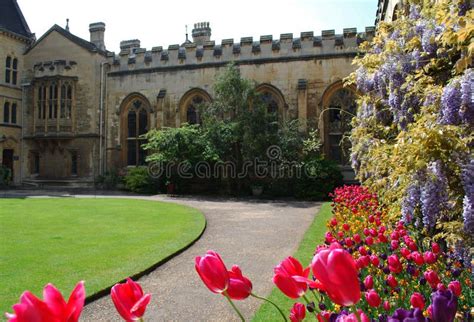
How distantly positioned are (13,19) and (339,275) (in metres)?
33.1

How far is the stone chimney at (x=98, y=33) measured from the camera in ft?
90.1

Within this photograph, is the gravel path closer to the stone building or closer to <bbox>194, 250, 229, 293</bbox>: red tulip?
<bbox>194, 250, 229, 293</bbox>: red tulip

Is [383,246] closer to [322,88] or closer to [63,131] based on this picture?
[322,88]

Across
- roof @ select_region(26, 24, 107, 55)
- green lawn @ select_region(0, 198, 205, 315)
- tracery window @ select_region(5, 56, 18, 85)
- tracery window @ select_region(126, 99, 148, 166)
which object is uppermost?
roof @ select_region(26, 24, 107, 55)

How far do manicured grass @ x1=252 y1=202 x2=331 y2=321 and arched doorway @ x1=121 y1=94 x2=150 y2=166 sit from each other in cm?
1552

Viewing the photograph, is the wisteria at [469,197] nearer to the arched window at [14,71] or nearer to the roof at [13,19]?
the arched window at [14,71]

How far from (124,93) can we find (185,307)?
22400 mm

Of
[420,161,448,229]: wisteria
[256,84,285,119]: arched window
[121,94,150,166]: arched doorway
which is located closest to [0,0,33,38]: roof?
[121,94,150,166]: arched doorway

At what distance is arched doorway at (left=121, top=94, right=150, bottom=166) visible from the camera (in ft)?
83.3

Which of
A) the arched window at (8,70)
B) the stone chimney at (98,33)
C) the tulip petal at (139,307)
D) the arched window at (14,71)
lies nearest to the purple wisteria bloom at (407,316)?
the tulip petal at (139,307)

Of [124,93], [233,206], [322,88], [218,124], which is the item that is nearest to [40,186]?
[124,93]

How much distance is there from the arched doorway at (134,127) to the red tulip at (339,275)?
2496cm

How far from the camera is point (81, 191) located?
76.7ft

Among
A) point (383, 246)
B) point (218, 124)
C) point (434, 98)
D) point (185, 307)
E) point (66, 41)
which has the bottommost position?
point (185, 307)
